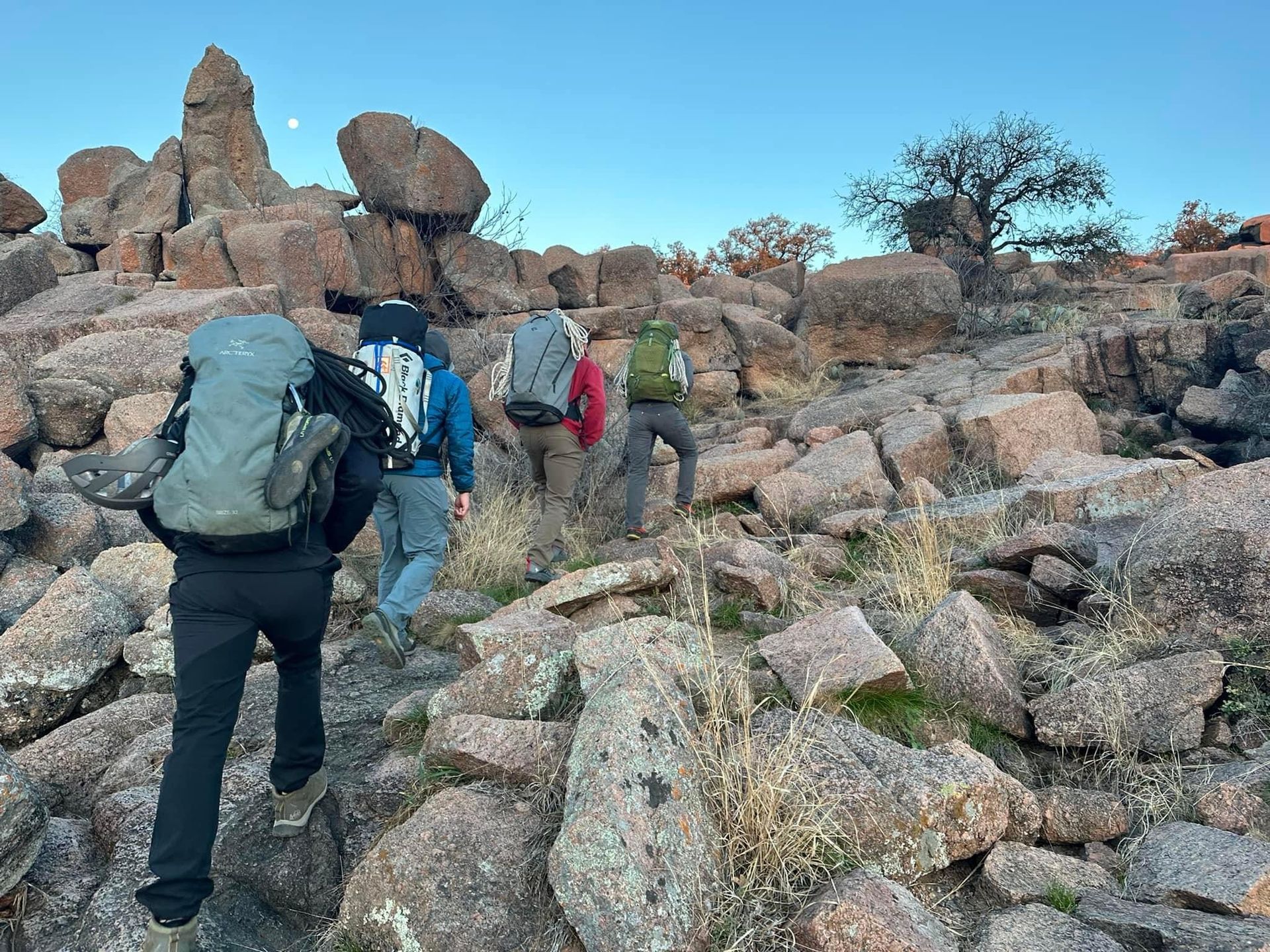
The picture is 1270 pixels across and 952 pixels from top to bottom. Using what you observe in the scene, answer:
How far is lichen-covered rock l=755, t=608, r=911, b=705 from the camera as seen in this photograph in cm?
350

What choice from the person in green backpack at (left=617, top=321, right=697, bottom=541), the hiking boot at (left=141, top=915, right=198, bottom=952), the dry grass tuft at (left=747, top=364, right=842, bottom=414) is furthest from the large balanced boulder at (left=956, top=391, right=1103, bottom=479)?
the hiking boot at (left=141, top=915, right=198, bottom=952)

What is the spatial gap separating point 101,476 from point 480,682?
1.57 meters

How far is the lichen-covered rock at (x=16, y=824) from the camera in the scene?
2770 mm

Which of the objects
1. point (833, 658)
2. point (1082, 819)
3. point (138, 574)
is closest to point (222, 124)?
point (138, 574)

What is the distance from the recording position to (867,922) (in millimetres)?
2330

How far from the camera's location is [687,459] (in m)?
8.01

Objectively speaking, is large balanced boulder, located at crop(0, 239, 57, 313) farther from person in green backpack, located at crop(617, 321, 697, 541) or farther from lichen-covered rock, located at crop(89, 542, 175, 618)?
person in green backpack, located at crop(617, 321, 697, 541)

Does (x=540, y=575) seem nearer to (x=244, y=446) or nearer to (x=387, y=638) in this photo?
(x=387, y=638)

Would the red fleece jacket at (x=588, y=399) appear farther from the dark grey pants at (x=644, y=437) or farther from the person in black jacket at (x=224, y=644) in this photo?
the person in black jacket at (x=224, y=644)

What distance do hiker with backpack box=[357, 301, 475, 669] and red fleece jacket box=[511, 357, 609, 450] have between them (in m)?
1.37

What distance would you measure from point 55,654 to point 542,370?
3.38 meters

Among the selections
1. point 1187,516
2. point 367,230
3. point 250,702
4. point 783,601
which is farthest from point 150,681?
point 367,230

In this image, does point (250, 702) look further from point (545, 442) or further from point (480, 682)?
point (545, 442)

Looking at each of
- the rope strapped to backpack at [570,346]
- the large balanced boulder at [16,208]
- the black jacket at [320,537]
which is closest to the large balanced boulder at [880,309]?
the rope strapped to backpack at [570,346]
